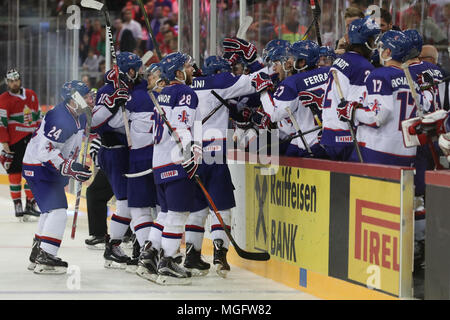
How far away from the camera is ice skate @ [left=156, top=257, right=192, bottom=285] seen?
5.50m

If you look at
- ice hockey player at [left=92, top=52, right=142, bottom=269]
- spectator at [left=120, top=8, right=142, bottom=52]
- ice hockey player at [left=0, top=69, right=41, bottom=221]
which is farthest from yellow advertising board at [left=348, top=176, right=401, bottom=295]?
spectator at [left=120, top=8, right=142, bottom=52]

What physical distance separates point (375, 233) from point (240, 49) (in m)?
1.97

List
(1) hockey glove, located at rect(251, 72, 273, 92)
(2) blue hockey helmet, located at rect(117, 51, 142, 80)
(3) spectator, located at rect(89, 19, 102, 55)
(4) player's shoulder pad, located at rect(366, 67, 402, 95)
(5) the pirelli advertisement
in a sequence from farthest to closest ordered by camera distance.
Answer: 1. (3) spectator, located at rect(89, 19, 102, 55)
2. (2) blue hockey helmet, located at rect(117, 51, 142, 80)
3. (1) hockey glove, located at rect(251, 72, 273, 92)
4. (4) player's shoulder pad, located at rect(366, 67, 402, 95)
5. (5) the pirelli advertisement

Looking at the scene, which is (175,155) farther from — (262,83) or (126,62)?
(126,62)

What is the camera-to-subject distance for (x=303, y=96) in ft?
17.7

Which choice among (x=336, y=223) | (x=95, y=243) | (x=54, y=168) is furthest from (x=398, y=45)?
(x=95, y=243)

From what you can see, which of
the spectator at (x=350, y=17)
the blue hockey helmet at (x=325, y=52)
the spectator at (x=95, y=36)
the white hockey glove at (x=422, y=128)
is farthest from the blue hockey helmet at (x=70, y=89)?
the spectator at (x=95, y=36)

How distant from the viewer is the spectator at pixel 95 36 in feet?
35.8

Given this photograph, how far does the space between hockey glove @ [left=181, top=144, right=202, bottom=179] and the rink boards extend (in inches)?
19.8

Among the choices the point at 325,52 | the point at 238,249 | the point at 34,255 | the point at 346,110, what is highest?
the point at 325,52

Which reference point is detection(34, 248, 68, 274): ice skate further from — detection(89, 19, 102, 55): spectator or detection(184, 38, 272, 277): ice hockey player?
detection(89, 19, 102, 55): spectator

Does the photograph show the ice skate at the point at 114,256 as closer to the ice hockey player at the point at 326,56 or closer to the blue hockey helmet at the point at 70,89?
the blue hockey helmet at the point at 70,89

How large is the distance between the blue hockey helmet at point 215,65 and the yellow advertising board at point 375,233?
161 cm
